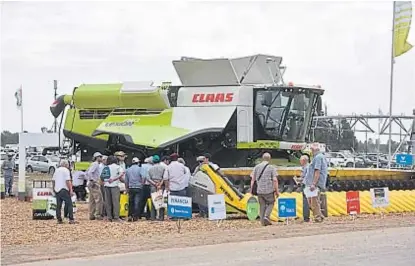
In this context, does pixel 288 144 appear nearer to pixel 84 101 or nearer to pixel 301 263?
pixel 84 101

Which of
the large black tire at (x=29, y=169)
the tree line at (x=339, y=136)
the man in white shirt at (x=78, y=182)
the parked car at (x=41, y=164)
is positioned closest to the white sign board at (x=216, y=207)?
the man in white shirt at (x=78, y=182)

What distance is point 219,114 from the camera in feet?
80.7

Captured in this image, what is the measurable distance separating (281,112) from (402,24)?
12589 mm

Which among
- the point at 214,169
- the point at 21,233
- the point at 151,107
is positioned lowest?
the point at 21,233

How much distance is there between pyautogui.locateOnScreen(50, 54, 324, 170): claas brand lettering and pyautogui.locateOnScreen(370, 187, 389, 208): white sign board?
184 inches

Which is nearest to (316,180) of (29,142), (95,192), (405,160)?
(95,192)

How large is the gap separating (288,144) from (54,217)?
841 centimetres

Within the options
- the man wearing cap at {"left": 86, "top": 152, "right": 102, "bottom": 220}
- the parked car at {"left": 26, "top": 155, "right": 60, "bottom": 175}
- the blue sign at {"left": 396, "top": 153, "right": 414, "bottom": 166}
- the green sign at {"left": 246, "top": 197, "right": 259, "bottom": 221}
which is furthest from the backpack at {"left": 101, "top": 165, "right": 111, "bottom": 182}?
the parked car at {"left": 26, "top": 155, "right": 60, "bottom": 175}

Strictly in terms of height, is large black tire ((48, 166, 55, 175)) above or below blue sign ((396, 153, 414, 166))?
below

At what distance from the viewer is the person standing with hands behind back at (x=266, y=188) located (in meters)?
17.5

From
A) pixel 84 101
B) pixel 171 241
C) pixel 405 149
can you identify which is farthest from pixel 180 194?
pixel 405 149

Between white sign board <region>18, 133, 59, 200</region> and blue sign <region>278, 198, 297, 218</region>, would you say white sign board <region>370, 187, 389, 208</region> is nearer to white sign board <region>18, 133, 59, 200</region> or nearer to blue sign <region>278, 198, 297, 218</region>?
blue sign <region>278, 198, 297, 218</region>

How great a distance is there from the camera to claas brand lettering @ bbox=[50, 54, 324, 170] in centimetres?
2455

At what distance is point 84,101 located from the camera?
90.6ft
